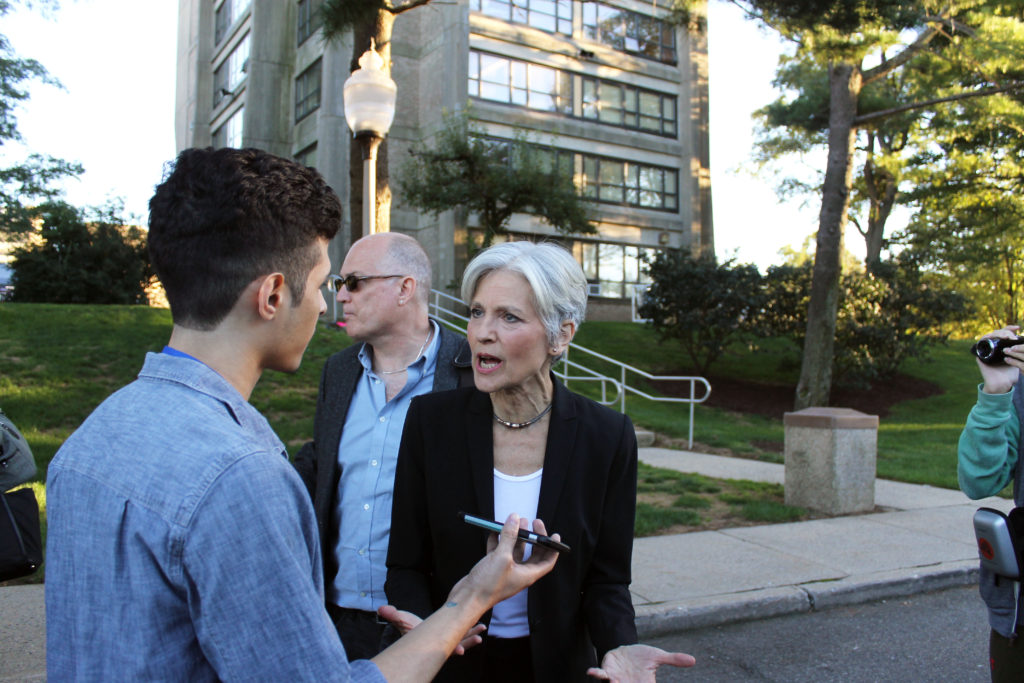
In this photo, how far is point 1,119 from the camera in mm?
15062

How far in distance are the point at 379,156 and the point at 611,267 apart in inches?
787

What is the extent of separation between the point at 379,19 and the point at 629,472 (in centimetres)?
996

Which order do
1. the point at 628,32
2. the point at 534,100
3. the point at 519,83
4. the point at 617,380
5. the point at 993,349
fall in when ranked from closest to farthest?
the point at 993,349
the point at 617,380
the point at 519,83
the point at 534,100
the point at 628,32

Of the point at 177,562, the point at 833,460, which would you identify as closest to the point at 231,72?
the point at 833,460

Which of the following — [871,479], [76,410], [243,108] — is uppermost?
[243,108]

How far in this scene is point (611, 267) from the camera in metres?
31.8

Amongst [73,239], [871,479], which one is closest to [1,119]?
[73,239]

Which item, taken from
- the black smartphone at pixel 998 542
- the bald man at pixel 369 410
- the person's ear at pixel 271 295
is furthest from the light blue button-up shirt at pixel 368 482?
the black smartphone at pixel 998 542

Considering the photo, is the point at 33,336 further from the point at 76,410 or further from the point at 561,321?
the point at 561,321

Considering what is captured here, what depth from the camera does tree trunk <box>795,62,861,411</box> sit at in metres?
15.5

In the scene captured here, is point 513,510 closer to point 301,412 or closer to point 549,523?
point 549,523

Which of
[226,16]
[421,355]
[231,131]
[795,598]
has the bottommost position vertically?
[795,598]

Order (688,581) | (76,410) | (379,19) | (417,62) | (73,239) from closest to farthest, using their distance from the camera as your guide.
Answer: (688,581) → (76,410) → (379,19) → (73,239) → (417,62)

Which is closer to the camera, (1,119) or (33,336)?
(33,336)
